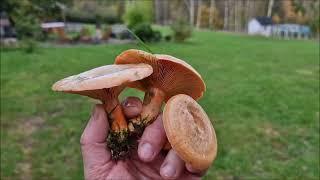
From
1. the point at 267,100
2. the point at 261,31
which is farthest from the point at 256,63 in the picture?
the point at 261,31

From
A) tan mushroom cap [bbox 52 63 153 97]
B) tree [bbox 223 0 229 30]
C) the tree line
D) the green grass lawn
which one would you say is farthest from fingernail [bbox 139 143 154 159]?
tree [bbox 223 0 229 30]

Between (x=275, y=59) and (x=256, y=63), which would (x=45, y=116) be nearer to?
(x=256, y=63)

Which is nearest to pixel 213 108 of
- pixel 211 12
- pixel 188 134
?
pixel 188 134

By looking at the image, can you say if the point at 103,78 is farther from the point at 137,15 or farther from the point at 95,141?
the point at 137,15

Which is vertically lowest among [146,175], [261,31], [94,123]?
[261,31]

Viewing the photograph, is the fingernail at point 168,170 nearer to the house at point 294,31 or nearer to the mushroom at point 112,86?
the mushroom at point 112,86

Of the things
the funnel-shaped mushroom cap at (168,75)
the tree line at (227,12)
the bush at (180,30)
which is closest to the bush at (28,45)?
the bush at (180,30)
